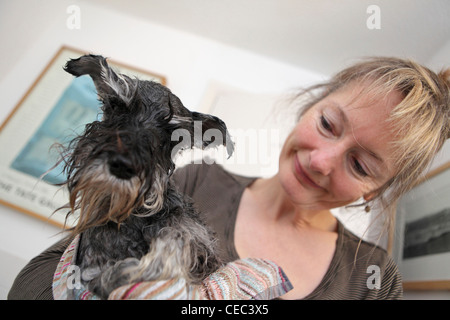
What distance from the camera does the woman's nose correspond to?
0.83 meters

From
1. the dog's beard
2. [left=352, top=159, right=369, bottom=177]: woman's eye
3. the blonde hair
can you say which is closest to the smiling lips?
[left=352, top=159, right=369, bottom=177]: woman's eye

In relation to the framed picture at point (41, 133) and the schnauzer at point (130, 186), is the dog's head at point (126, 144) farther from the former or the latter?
the framed picture at point (41, 133)

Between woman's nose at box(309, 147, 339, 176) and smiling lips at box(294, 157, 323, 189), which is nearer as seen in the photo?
woman's nose at box(309, 147, 339, 176)

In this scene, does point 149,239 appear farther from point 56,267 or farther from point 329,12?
point 329,12

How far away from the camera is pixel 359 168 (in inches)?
34.4

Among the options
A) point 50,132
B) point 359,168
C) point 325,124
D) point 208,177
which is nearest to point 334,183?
point 359,168

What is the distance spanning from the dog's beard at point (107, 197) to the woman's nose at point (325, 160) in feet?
1.59

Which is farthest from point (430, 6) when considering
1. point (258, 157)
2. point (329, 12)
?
point (258, 157)

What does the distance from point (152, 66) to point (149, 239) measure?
57cm

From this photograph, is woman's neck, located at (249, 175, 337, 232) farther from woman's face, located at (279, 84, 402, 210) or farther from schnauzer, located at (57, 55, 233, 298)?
schnauzer, located at (57, 55, 233, 298)

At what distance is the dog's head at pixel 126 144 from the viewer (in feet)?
1.78

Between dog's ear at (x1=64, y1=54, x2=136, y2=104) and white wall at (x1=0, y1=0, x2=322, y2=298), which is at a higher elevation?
white wall at (x1=0, y1=0, x2=322, y2=298)

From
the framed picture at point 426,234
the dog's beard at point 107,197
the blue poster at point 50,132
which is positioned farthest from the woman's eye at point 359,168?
the blue poster at point 50,132

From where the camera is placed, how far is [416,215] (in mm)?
1120
